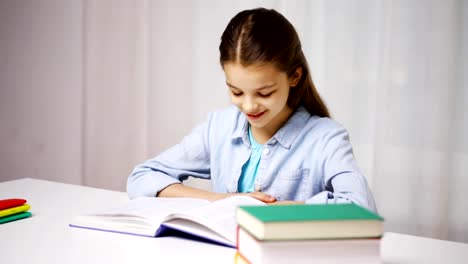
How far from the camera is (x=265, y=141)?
1.52 metres

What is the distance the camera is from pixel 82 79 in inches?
121

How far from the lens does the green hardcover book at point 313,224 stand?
2.37 ft

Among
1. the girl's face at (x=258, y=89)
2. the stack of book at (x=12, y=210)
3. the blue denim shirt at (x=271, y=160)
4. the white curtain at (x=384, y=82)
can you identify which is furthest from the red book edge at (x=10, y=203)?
the white curtain at (x=384, y=82)

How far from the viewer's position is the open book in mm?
1003

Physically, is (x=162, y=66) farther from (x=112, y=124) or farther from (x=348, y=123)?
(x=348, y=123)

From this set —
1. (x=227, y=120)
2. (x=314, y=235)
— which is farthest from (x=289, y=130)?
(x=314, y=235)

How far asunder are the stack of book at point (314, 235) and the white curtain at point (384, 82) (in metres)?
1.54

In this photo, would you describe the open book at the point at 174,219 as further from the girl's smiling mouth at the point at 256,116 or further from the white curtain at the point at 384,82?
the white curtain at the point at 384,82

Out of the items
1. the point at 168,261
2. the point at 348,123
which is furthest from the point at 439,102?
the point at 168,261

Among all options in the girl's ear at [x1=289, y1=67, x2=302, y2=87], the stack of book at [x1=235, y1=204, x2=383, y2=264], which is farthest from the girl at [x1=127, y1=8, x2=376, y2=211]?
the stack of book at [x1=235, y1=204, x2=383, y2=264]

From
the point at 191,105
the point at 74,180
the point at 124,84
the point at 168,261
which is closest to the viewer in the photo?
the point at 168,261

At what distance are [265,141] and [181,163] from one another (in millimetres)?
258

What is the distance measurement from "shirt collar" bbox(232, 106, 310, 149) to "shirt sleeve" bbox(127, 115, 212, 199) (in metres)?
0.12

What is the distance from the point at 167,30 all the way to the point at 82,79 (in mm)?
640
